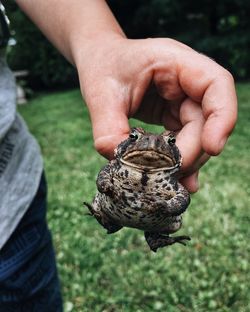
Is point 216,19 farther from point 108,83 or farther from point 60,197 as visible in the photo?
point 108,83

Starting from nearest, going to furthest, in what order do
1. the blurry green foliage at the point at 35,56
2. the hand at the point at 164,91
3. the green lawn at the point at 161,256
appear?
1. the hand at the point at 164,91
2. the green lawn at the point at 161,256
3. the blurry green foliage at the point at 35,56

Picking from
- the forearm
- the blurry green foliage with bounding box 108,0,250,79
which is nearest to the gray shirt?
the forearm

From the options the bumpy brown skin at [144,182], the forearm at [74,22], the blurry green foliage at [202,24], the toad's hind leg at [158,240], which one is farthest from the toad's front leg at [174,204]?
the blurry green foliage at [202,24]

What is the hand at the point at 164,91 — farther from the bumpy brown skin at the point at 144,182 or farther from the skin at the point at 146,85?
the bumpy brown skin at the point at 144,182

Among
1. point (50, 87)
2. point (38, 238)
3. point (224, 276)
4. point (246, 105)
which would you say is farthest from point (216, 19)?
point (38, 238)

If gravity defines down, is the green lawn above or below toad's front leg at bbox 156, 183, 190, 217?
below

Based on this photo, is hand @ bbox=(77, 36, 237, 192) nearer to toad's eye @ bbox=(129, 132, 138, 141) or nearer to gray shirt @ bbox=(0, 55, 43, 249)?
toad's eye @ bbox=(129, 132, 138, 141)

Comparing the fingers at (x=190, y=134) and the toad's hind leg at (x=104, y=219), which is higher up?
the fingers at (x=190, y=134)
